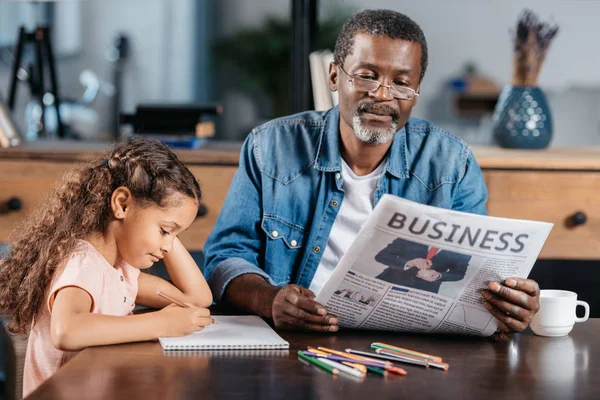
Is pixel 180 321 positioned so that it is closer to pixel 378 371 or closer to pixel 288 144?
pixel 378 371

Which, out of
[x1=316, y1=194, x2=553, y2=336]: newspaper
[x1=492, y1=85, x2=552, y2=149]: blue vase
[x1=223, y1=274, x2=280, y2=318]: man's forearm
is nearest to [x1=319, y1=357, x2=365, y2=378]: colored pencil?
[x1=316, y1=194, x2=553, y2=336]: newspaper

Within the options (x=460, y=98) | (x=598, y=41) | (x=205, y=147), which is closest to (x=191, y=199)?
(x=205, y=147)

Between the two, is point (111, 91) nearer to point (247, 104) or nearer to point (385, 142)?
point (247, 104)

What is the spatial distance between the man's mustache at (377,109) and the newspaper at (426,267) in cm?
44

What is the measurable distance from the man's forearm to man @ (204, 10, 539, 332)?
0.20ft

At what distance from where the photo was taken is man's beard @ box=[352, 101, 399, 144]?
1522mm

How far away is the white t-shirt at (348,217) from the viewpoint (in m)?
1.61

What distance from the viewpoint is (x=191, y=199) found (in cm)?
125

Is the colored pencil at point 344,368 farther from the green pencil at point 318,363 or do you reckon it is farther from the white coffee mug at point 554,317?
the white coffee mug at point 554,317

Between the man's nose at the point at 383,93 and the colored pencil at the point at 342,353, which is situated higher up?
the man's nose at the point at 383,93

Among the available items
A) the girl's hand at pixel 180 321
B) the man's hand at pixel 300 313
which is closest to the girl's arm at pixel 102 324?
the girl's hand at pixel 180 321

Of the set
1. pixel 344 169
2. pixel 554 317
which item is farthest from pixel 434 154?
pixel 554 317

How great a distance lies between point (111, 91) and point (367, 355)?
4.00 meters

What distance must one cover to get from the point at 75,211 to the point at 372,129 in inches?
22.5
